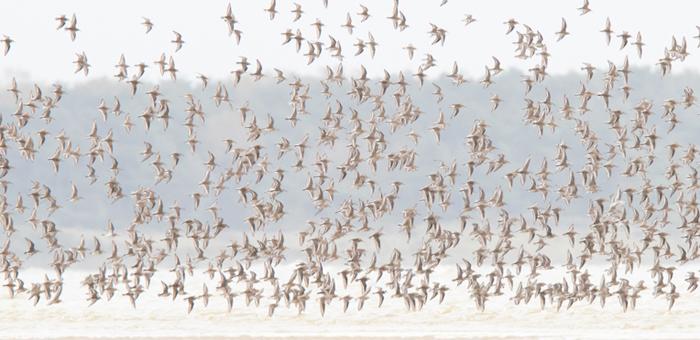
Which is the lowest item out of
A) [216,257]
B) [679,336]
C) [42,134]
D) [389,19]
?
[679,336]

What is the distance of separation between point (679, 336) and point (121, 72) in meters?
21.8

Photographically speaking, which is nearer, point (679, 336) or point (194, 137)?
point (679, 336)

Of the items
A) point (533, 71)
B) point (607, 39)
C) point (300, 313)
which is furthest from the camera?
point (300, 313)

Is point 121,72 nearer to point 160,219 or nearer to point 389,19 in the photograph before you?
point 160,219

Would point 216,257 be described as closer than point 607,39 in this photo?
No

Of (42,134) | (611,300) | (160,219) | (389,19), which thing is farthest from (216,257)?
(611,300)

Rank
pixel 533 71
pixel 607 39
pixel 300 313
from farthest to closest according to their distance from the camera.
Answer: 1. pixel 300 313
2. pixel 533 71
3. pixel 607 39

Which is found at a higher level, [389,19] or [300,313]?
[389,19]

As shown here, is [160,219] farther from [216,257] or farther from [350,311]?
[350,311]

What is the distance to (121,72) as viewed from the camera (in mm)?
52062

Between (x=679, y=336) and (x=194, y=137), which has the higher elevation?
(x=194, y=137)

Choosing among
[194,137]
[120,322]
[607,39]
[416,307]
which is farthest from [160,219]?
[607,39]

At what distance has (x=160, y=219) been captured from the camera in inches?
2104

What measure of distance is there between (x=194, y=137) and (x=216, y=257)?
17.0 feet
